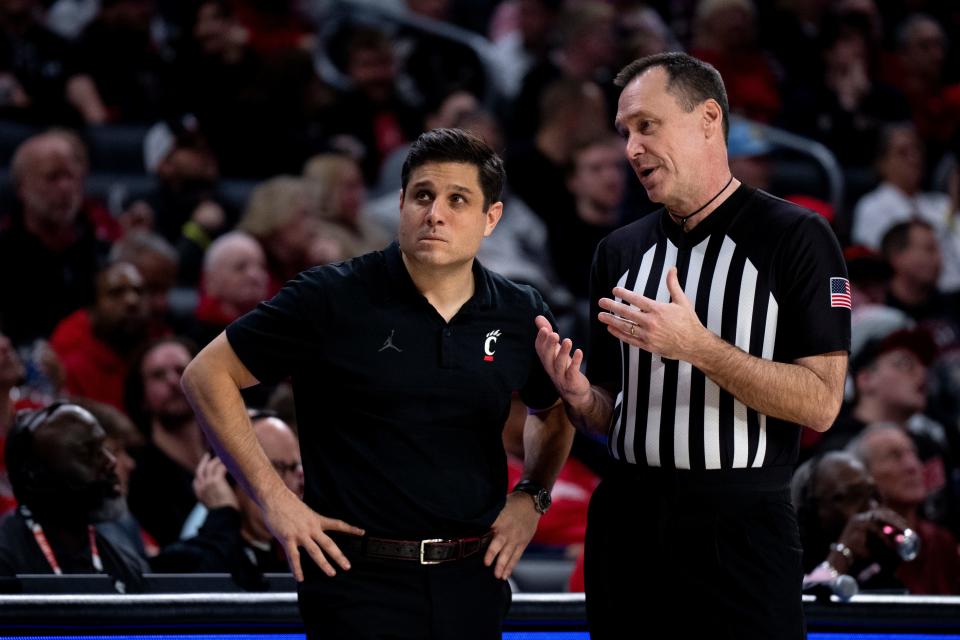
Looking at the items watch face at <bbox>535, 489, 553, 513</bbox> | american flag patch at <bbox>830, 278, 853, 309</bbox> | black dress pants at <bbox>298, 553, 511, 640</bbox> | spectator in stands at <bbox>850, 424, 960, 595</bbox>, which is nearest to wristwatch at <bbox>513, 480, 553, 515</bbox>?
watch face at <bbox>535, 489, 553, 513</bbox>

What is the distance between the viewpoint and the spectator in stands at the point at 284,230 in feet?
18.8

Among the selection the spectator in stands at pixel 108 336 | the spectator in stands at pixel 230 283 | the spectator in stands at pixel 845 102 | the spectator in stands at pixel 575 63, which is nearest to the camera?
the spectator in stands at pixel 108 336

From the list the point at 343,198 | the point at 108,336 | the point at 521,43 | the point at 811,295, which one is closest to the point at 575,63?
the point at 521,43

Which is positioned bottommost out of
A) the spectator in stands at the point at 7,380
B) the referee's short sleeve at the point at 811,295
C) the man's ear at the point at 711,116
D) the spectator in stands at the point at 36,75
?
the spectator in stands at the point at 7,380

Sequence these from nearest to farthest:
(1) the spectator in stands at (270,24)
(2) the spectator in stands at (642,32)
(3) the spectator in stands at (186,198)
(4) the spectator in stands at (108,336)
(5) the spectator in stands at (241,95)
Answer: (4) the spectator in stands at (108,336)
(3) the spectator in stands at (186,198)
(5) the spectator in stands at (241,95)
(1) the spectator in stands at (270,24)
(2) the spectator in stands at (642,32)

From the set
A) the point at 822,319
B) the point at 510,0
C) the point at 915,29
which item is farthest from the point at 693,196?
the point at 915,29

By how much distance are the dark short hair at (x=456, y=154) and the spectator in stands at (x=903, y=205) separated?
5185 millimetres

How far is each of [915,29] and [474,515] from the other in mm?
7159

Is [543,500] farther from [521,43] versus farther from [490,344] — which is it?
[521,43]

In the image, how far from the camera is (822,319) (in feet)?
7.83

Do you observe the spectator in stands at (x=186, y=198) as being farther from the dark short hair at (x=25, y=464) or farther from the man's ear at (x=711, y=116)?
the man's ear at (x=711, y=116)

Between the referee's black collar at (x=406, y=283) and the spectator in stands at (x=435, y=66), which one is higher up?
the spectator in stands at (x=435, y=66)

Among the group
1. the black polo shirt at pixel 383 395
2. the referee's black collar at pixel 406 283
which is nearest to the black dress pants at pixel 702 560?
the black polo shirt at pixel 383 395

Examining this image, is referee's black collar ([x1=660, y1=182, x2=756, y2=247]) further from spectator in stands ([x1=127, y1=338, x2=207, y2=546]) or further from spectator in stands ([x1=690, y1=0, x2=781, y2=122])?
spectator in stands ([x1=690, y1=0, x2=781, y2=122])
